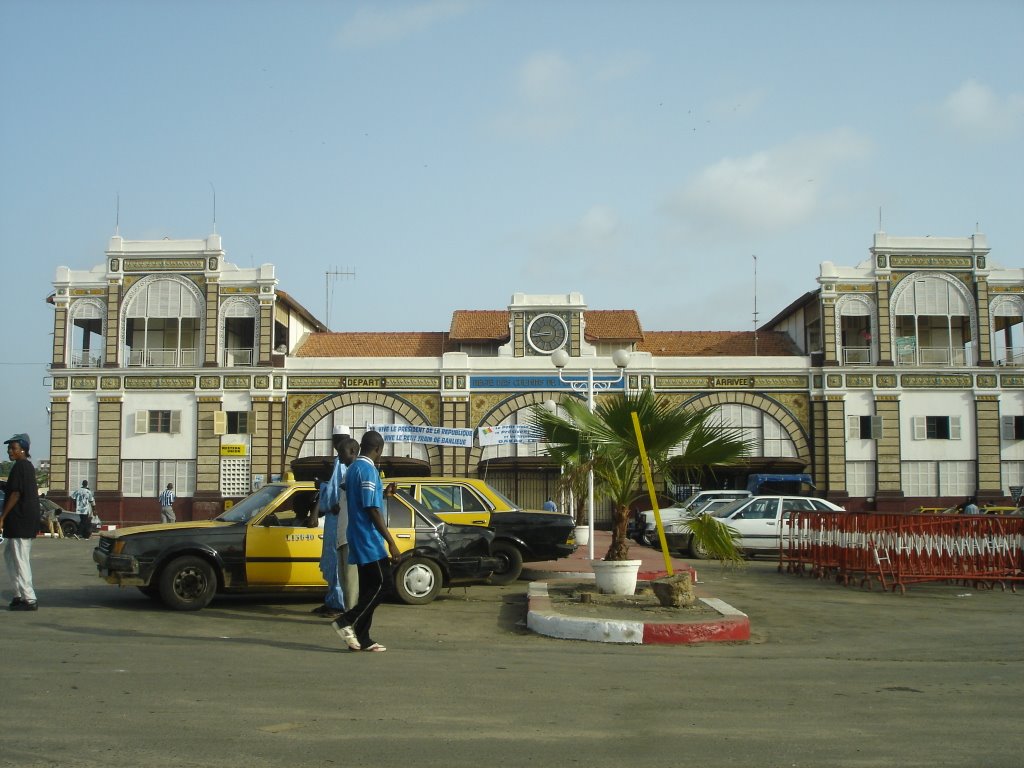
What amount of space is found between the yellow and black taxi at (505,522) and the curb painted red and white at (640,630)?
5028 millimetres

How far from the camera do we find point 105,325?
→ 130 ft

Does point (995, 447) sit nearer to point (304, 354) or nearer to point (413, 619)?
point (304, 354)

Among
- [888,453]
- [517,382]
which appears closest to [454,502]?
[517,382]

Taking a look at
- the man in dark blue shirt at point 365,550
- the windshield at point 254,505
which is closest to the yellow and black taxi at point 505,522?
the windshield at point 254,505

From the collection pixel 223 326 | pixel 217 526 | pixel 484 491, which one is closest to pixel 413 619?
pixel 217 526

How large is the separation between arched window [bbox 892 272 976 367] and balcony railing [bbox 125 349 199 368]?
2617 centimetres

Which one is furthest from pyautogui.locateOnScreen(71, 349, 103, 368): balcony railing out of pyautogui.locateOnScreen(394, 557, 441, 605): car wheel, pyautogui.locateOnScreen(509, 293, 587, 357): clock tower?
pyautogui.locateOnScreen(394, 557, 441, 605): car wheel

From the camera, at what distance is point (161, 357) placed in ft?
132

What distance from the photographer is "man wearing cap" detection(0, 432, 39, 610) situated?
11.0m

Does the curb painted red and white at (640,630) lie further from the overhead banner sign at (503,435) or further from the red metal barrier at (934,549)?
the overhead banner sign at (503,435)

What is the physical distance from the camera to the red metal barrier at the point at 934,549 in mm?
15758

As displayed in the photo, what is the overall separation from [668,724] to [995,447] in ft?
118

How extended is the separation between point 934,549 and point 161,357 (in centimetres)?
3137

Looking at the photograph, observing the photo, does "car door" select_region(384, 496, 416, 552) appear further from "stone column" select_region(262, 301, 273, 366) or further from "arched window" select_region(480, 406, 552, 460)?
"stone column" select_region(262, 301, 273, 366)
